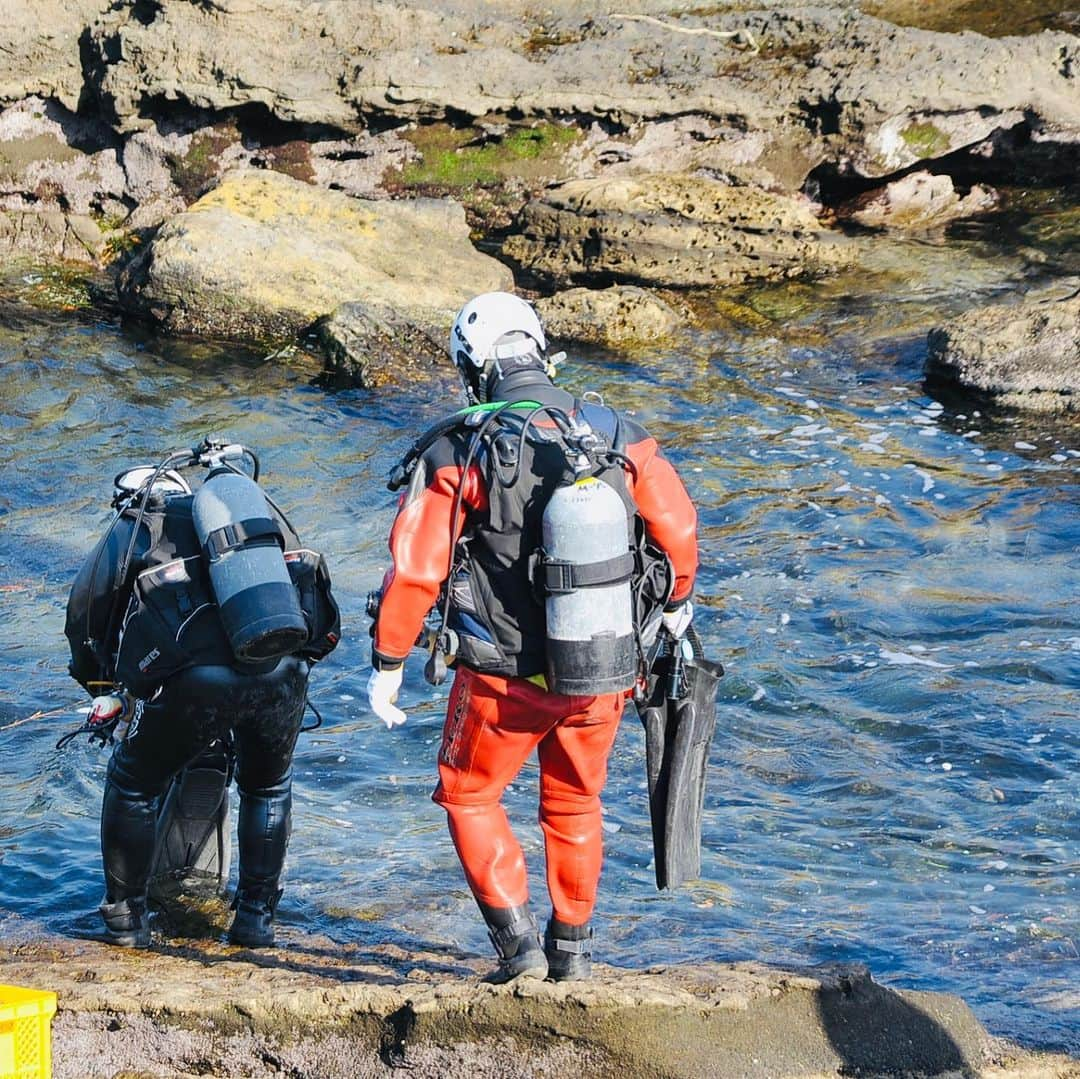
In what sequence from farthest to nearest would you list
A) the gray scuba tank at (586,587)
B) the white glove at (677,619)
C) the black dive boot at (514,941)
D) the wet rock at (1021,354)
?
the wet rock at (1021,354) < the white glove at (677,619) < the black dive boot at (514,941) < the gray scuba tank at (586,587)

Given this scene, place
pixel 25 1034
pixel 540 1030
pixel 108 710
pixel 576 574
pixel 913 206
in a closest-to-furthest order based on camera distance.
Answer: pixel 25 1034 < pixel 540 1030 < pixel 576 574 < pixel 108 710 < pixel 913 206

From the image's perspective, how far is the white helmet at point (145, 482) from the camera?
167 inches

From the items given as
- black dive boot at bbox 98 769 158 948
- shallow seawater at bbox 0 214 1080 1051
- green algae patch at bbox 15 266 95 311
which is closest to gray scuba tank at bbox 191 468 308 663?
black dive boot at bbox 98 769 158 948

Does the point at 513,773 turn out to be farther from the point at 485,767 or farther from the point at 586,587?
the point at 586,587

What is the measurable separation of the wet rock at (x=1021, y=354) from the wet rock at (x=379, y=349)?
3.89 meters

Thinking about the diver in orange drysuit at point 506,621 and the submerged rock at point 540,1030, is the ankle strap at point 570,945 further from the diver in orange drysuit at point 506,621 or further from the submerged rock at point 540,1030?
the submerged rock at point 540,1030

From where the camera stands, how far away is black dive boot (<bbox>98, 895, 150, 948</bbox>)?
4.31 metres

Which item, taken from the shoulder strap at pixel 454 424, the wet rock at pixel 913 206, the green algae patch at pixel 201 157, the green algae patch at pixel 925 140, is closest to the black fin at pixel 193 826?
the shoulder strap at pixel 454 424

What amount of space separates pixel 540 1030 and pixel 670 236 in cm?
1001

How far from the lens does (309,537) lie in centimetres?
829

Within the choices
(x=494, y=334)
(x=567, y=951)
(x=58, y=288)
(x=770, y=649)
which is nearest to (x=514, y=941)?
(x=567, y=951)

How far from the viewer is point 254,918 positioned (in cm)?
435

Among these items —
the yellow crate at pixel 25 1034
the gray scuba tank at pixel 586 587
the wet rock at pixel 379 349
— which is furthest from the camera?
the wet rock at pixel 379 349

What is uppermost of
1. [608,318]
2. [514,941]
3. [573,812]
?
[608,318]
